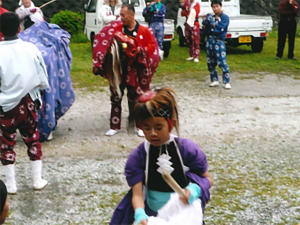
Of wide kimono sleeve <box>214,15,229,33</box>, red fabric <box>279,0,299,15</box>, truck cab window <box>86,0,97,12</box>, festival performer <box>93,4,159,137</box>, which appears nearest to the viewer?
festival performer <box>93,4,159,137</box>

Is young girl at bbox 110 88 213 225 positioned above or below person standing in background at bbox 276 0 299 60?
above

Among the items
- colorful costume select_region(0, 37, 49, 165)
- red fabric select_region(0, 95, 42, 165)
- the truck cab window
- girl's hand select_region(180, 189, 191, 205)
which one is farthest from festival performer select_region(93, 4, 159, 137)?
the truck cab window

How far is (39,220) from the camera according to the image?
13.0 feet

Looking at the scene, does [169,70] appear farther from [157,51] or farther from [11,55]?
[11,55]

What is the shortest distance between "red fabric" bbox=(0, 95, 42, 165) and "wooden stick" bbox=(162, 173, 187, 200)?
2508 mm

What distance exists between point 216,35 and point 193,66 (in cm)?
269

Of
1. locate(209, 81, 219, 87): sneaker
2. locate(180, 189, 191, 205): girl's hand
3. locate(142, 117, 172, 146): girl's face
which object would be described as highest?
locate(142, 117, 172, 146): girl's face

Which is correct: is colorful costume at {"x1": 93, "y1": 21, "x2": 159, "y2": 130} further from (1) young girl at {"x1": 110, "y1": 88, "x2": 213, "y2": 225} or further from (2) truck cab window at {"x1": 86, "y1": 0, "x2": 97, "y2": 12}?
(2) truck cab window at {"x1": 86, "y1": 0, "x2": 97, "y2": 12}

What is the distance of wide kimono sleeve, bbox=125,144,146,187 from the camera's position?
2572 mm

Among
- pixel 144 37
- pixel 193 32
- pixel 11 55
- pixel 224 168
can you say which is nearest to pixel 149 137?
pixel 11 55

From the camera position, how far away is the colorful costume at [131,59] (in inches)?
234

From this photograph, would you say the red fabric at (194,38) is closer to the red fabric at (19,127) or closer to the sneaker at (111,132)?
the sneaker at (111,132)

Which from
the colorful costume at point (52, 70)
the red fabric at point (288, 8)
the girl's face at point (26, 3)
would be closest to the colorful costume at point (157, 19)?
the red fabric at point (288, 8)

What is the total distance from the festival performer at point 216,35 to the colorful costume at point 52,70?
10.6ft
